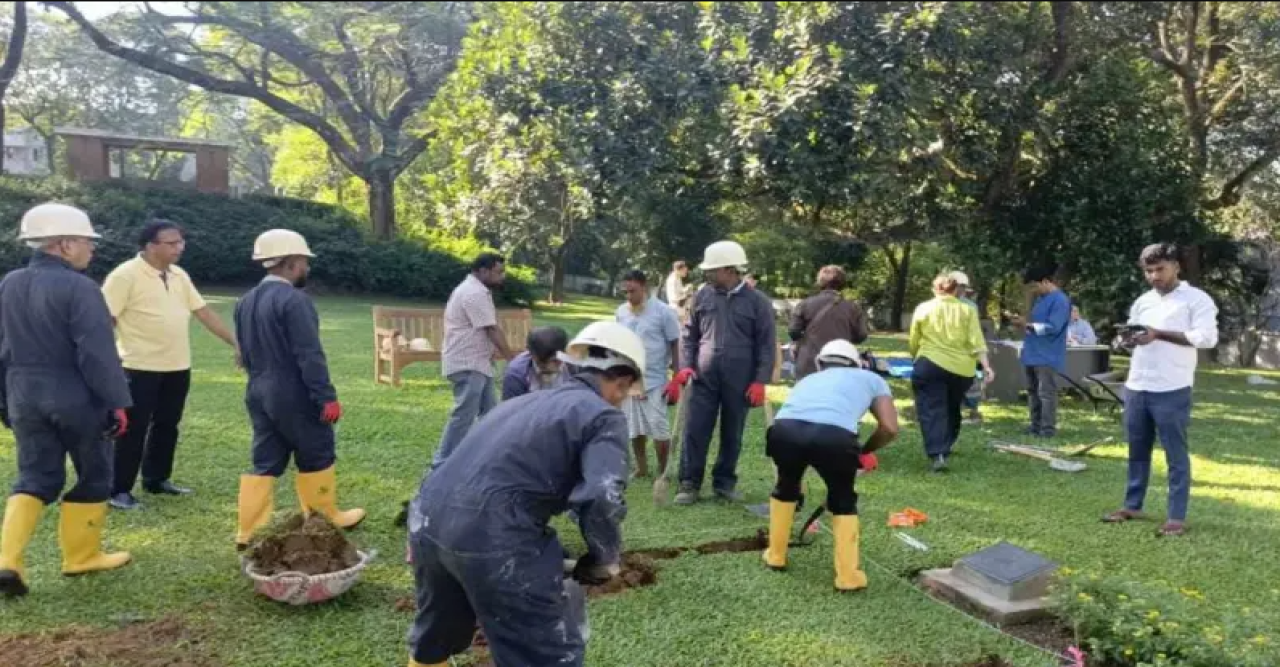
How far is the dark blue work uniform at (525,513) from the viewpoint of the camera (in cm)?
267

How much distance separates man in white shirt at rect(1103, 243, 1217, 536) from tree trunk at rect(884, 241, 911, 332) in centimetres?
1904

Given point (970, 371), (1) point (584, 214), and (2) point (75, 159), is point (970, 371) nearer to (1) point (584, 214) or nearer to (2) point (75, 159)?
(1) point (584, 214)

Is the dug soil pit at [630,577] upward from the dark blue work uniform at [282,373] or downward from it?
downward

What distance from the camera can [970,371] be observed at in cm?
780

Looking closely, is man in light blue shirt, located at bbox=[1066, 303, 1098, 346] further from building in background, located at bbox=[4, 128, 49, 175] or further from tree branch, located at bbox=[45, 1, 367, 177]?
building in background, located at bbox=[4, 128, 49, 175]

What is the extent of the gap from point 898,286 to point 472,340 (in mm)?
21082

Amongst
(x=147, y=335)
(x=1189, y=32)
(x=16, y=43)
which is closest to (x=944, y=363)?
(x=147, y=335)

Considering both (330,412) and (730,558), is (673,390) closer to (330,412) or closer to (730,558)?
(730,558)

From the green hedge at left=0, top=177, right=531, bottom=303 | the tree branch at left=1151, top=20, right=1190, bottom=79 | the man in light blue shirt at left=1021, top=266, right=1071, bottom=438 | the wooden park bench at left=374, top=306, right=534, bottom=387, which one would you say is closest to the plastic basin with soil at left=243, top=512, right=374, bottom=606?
the wooden park bench at left=374, top=306, right=534, bottom=387

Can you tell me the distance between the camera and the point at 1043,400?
9.16 m

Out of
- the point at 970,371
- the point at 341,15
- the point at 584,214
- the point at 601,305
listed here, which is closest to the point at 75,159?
the point at 341,15

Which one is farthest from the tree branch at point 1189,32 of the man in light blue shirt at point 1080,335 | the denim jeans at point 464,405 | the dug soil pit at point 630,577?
the dug soil pit at point 630,577

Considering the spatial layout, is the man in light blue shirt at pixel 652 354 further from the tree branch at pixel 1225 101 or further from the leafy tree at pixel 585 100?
the tree branch at pixel 1225 101

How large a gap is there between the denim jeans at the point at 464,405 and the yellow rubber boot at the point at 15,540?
2.27 m
